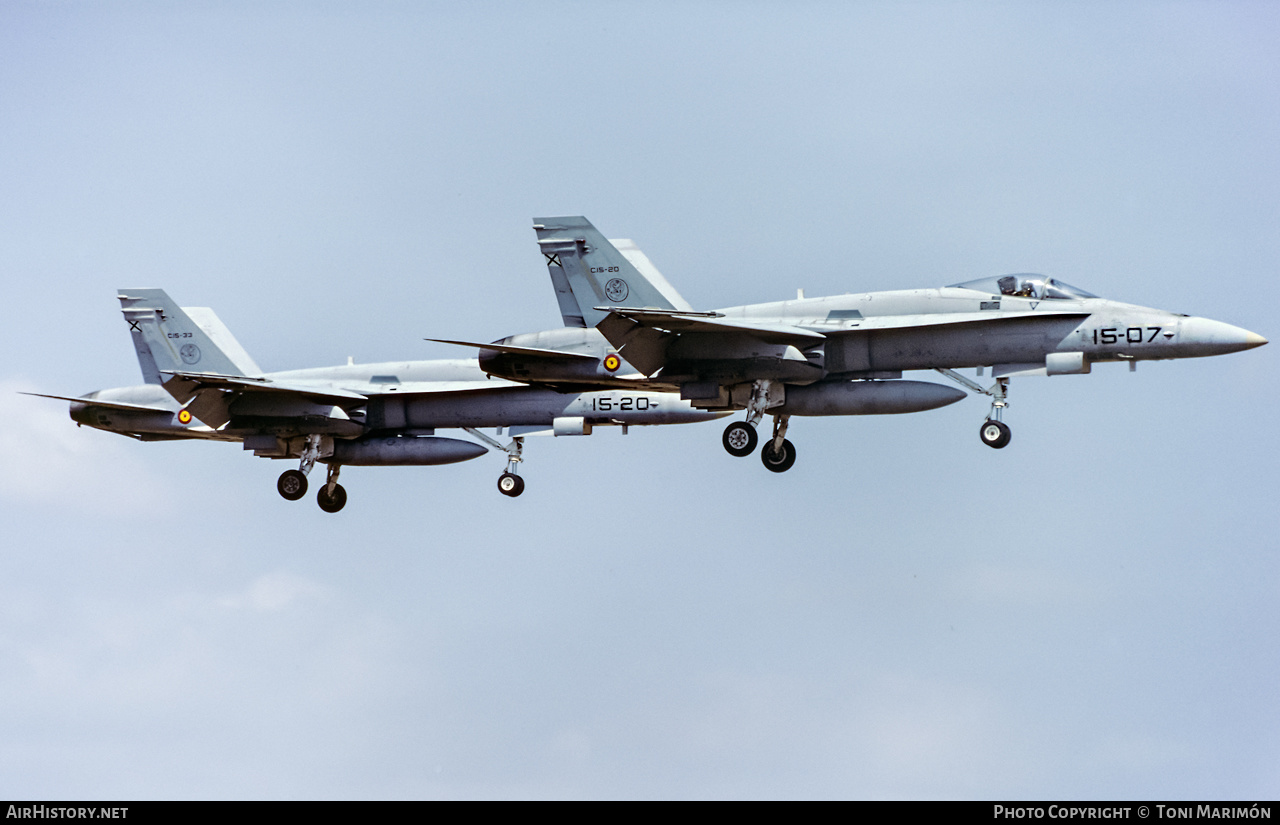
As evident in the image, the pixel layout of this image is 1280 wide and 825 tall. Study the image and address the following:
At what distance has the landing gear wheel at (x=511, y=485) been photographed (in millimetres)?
42594

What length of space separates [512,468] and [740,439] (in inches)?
369

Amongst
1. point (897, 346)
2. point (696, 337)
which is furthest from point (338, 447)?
point (897, 346)

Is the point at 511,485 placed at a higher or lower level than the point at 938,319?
lower

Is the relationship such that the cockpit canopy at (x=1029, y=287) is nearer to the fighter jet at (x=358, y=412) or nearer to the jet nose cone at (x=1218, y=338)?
the jet nose cone at (x=1218, y=338)

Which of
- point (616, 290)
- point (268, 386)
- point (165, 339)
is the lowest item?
point (268, 386)

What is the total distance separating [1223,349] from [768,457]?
8.47 meters

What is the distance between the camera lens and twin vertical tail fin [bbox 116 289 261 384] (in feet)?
140

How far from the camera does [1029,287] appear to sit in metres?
33.0

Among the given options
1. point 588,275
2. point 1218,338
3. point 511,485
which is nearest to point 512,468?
point 511,485

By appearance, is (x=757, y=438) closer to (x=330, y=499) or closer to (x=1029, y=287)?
(x=1029, y=287)

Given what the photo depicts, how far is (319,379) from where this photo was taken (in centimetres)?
4188

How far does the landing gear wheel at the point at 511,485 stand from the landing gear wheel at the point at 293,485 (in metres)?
4.51
